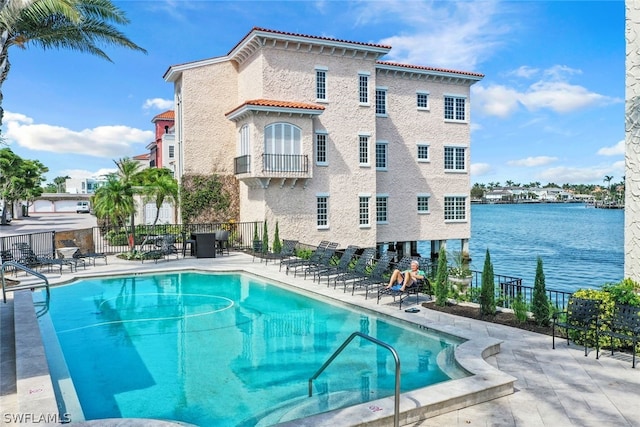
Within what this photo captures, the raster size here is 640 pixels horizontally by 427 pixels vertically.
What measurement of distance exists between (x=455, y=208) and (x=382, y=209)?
21.8 feet

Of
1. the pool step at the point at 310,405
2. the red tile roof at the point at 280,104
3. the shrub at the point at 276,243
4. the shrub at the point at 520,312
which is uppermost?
the red tile roof at the point at 280,104

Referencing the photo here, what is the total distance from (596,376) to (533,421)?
2.28m

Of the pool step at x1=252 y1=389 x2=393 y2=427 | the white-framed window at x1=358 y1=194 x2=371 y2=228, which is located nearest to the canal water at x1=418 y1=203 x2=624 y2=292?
the white-framed window at x1=358 y1=194 x2=371 y2=228

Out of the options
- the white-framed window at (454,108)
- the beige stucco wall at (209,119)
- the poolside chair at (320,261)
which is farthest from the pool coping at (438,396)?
the white-framed window at (454,108)

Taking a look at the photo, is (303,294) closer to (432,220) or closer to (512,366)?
(512,366)

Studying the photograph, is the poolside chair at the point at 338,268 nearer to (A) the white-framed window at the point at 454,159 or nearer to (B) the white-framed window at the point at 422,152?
(B) the white-framed window at the point at 422,152

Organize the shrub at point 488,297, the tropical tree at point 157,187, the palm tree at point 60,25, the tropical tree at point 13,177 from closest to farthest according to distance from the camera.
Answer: the shrub at point 488,297 < the palm tree at point 60,25 < the tropical tree at point 157,187 < the tropical tree at point 13,177

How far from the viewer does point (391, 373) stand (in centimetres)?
848

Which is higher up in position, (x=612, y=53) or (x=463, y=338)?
(x=612, y=53)

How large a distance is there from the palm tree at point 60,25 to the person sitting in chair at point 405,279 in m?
13.7

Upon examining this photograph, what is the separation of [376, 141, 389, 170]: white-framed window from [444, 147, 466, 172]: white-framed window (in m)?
5.37

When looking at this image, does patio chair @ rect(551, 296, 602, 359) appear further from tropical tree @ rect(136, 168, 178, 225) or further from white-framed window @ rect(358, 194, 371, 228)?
tropical tree @ rect(136, 168, 178, 225)

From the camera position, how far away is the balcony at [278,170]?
25859 mm

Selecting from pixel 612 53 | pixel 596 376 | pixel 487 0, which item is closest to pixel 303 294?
pixel 596 376
